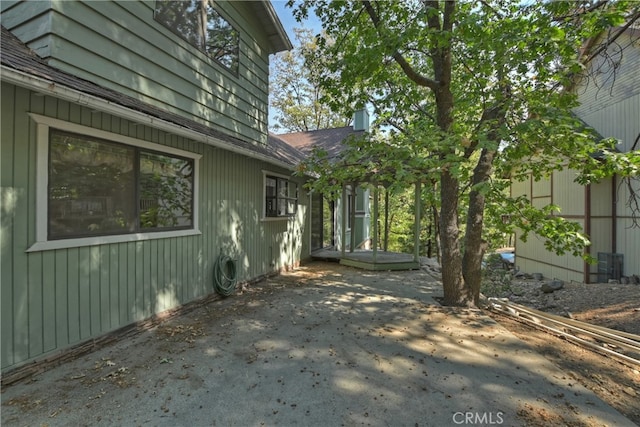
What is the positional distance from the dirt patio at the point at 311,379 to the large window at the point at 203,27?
434 centimetres

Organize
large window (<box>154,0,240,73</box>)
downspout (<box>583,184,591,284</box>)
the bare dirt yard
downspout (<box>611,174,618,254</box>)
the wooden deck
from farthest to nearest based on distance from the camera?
downspout (<box>583,184,591,284</box>)
downspout (<box>611,174,618,254</box>)
the wooden deck
large window (<box>154,0,240,73</box>)
the bare dirt yard

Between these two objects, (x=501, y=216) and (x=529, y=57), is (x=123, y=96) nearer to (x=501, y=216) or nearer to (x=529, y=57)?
(x=529, y=57)

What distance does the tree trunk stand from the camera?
539 cm

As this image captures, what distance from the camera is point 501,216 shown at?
5441mm

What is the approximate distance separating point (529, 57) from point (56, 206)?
5.76 m

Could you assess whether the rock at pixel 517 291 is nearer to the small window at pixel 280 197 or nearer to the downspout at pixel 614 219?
the downspout at pixel 614 219

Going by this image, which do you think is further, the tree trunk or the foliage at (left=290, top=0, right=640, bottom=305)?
the tree trunk

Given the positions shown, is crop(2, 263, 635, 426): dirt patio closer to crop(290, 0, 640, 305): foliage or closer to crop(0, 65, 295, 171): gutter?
crop(290, 0, 640, 305): foliage

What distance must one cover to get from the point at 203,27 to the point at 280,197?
12.9 ft

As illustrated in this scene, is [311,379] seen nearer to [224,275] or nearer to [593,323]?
[224,275]

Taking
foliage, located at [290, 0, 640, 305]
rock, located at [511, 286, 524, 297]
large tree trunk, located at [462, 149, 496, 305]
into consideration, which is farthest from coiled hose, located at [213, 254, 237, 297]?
rock, located at [511, 286, 524, 297]

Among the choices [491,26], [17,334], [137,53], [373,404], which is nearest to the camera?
[373,404]

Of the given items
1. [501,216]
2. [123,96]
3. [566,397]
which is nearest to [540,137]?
[501,216]

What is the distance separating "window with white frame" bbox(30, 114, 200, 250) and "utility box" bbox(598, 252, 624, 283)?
11.6 metres
